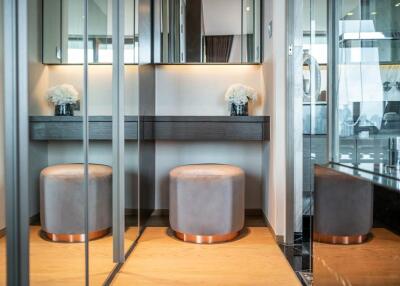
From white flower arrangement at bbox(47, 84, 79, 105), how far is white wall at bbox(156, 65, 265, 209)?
1938 mm

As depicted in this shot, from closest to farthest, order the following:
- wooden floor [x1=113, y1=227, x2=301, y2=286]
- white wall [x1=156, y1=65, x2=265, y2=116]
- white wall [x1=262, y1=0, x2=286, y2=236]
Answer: wooden floor [x1=113, y1=227, x2=301, y2=286] < white wall [x1=262, y1=0, x2=286, y2=236] < white wall [x1=156, y1=65, x2=265, y2=116]

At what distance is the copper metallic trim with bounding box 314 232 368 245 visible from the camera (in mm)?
1127

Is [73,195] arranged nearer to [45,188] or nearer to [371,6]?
[45,188]

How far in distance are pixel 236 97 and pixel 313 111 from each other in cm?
129

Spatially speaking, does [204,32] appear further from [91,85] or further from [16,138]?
[16,138]

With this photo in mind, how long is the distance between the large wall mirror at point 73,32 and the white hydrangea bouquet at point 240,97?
122cm

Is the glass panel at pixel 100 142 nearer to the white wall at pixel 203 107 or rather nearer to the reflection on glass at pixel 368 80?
the reflection on glass at pixel 368 80

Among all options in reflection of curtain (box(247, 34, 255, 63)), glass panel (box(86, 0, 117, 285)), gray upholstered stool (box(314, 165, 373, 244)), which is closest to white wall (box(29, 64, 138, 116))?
glass panel (box(86, 0, 117, 285))

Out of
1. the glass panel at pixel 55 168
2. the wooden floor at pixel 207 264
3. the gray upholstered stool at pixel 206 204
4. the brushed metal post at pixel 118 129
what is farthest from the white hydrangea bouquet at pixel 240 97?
the glass panel at pixel 55 168

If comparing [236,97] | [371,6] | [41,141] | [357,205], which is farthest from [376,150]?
[236,97]

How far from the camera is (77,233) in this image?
4.80 feet

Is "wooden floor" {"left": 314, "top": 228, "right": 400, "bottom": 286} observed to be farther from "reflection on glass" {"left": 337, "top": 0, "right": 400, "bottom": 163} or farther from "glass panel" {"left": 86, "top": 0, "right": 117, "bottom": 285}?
"glass panel" {"left": 86, "top": 0, "right": 117, "bottom": 285}

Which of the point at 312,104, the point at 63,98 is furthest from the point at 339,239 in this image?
the point at 63,98

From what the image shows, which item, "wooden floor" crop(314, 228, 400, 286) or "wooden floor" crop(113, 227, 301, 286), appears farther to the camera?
"wooden floor" crop(113, 227, 301, 286)
